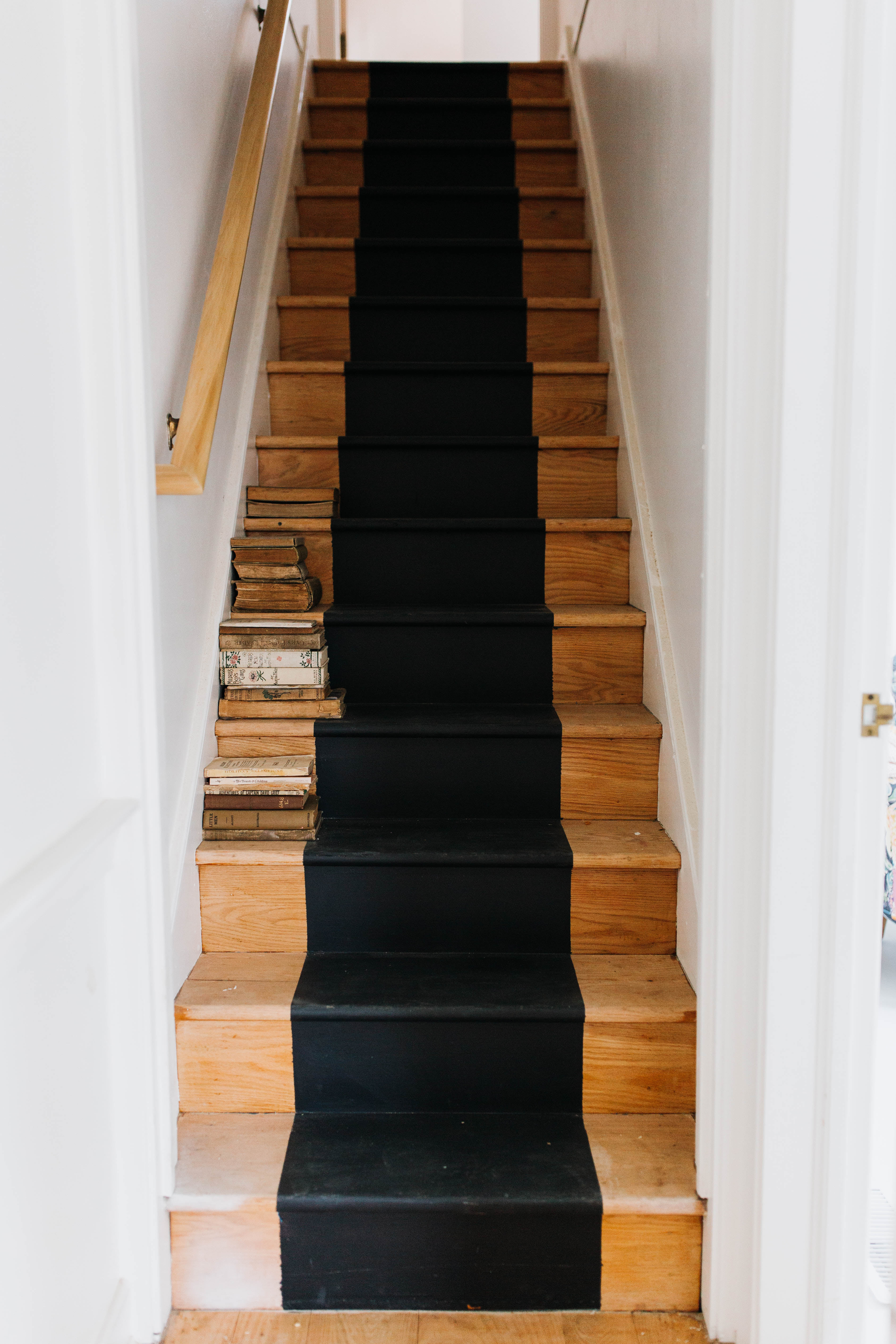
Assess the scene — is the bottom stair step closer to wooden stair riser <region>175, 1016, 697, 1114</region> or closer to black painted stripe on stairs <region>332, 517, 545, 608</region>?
wooden stair riser <region>175, 1016, 697, 1114</region>

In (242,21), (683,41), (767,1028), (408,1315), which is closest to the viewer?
(767,1028)

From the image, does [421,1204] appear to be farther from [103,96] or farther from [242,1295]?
[103,96]

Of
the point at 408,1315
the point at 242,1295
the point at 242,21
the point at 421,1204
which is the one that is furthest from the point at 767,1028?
the point at 242,21

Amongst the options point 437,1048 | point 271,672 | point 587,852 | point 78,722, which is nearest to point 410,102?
point 271,672

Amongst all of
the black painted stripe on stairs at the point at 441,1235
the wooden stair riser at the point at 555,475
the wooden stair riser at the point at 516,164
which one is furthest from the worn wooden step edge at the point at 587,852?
the wooden stair riser at the point at 516,164

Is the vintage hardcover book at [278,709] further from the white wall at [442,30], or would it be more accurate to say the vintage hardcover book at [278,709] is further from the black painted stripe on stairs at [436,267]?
the white wall at [442,30]

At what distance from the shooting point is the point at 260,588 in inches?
79.3

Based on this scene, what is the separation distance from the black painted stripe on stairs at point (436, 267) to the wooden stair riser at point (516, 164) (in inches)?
17.2

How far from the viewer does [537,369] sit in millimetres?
2432

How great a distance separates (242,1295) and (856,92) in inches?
70.3

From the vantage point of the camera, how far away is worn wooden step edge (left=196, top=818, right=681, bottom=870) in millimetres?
1684

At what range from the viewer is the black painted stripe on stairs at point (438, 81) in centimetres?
338

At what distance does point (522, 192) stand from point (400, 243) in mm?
441

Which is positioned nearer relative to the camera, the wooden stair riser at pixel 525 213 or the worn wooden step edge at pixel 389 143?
the wooden stair riser at pixel 525 213
